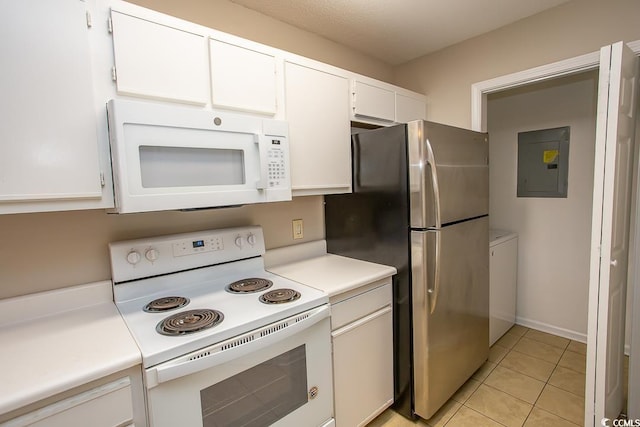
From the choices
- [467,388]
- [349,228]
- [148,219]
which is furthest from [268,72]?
[467,388]

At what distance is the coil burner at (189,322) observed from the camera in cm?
108

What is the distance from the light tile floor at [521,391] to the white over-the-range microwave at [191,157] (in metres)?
1.57

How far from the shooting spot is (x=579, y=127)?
2.56 m

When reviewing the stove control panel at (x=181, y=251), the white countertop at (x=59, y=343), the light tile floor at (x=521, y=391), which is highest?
the stove control panel at (x=181, y=251)

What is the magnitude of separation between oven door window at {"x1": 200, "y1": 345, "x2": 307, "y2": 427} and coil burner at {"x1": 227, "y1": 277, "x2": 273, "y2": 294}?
0.34m

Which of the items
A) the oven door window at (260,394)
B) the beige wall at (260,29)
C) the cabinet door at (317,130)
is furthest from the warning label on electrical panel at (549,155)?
the oven door window at (260,394)

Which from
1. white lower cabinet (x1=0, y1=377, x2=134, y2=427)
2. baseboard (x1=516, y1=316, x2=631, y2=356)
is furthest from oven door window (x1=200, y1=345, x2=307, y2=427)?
baseboard (x1=516, y1=316, x2=631, y2=356)

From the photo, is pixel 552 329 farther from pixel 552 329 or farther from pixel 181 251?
pixel 181 251

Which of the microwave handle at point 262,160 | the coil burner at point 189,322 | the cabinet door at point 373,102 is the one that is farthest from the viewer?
the cabinet door at point 373,102

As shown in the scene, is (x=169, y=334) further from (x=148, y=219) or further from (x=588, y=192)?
(x=588, y=192)

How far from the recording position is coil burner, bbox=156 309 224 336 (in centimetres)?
108

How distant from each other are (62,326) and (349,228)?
151 cm

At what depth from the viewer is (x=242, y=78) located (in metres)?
1.45

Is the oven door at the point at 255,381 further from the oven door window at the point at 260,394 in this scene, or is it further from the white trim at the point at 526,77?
the white trim at the point at 526,77
